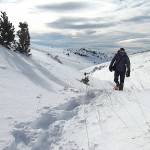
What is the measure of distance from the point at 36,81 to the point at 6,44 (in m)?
8.67

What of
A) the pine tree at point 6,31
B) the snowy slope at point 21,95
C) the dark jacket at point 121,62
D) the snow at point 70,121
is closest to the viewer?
the snow at point 70,121

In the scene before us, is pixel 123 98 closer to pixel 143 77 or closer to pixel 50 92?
pixel 50 92

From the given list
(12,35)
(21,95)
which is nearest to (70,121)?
(21,95)

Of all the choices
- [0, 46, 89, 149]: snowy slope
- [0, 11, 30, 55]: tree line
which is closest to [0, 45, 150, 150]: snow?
[0, 46, 89, 149]: snowy slope

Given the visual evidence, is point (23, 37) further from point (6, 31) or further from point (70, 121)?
point (70, 121)

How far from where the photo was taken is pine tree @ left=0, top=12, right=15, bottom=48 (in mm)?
20998

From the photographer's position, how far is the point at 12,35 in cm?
2136

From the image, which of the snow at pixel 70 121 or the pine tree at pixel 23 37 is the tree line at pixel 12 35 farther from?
the snow at pixel 70 121

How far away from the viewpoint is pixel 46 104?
927 cm

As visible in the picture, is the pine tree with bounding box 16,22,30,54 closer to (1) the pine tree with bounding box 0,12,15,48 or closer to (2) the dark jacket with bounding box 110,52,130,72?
(1) the pine tree with bounding box 0,12,15,48

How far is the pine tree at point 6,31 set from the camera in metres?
21.0

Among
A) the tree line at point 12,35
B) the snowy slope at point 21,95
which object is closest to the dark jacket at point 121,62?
the snowy slope at point 21,95

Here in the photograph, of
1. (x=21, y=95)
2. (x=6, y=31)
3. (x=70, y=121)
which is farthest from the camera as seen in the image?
(x=6, y=31)

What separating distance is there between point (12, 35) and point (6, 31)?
48 cm
